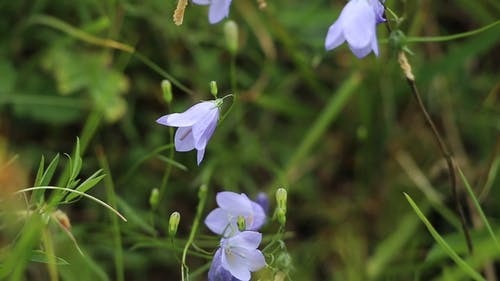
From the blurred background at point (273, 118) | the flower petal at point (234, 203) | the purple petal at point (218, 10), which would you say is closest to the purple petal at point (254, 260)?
the flower petal at point (234, 203)

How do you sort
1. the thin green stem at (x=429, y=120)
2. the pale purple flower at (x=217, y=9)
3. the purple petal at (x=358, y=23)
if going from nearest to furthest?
1. the purple petal at (x=358, y=23)
2. the thin green stem at (x=429, y=120)
3. the pale purple flower at (x=217, y=9)

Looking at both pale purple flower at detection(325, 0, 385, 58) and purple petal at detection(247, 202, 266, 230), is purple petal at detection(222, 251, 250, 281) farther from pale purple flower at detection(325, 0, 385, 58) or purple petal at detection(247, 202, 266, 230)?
pale purple flower at detection(325, 0, 385, 58)

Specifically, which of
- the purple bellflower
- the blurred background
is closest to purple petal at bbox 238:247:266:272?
the purple bellflower

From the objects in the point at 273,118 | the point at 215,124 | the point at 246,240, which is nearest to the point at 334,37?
the point at 215,124

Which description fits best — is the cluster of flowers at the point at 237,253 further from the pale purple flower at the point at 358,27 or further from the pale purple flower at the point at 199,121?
the pale purple flower at the point at 358,27

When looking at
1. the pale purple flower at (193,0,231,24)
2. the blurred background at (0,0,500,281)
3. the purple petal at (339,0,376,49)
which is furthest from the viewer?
the blurred background at (0,0,500,281)

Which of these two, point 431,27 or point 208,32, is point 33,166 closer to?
point 208,32
